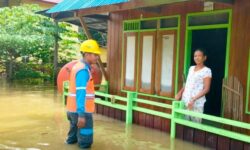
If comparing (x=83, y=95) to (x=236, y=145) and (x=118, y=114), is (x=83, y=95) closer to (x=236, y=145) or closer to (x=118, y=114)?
(x=236, y=145)

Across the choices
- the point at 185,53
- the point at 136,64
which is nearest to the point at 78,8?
the point at 136,64

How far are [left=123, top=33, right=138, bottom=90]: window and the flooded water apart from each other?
111 centimetres

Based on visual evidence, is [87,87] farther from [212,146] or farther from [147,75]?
[147,75]

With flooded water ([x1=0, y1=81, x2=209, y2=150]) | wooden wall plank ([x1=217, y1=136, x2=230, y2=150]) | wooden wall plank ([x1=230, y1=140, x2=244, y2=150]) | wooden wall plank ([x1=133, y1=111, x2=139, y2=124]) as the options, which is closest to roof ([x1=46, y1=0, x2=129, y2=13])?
wooden wall plank ([x1=133, y1=111, x2=139, y2=124])

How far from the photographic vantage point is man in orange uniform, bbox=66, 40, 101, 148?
5840mm

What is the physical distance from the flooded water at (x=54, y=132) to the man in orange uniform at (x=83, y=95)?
0.40 meters

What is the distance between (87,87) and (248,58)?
9.76 feet

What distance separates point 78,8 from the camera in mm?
9172

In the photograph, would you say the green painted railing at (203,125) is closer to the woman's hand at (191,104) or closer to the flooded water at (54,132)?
the woman's hand at (191,104)

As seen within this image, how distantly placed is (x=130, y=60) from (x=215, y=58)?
2.16 metres

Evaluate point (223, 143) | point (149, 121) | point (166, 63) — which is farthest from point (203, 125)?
point (166, 63)

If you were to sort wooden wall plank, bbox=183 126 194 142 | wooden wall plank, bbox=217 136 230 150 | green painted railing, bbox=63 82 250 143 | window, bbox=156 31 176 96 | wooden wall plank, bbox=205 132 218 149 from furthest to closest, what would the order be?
window, bbox=156 31 176 96 → wooden wall plank, bbox=183 126 194 142 → wooden wall plank, bbox=205 132 218 149 → wooden wall plank, bbox=217 136 230 150 → green painted railing, bbox=63 82 250 143

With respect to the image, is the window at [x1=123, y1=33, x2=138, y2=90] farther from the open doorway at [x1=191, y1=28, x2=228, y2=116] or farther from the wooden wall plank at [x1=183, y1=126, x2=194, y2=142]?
the wooden wall plank at [x1=183, y1=126, x2=194, y2=142]

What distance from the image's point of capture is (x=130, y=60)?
9.59 m
